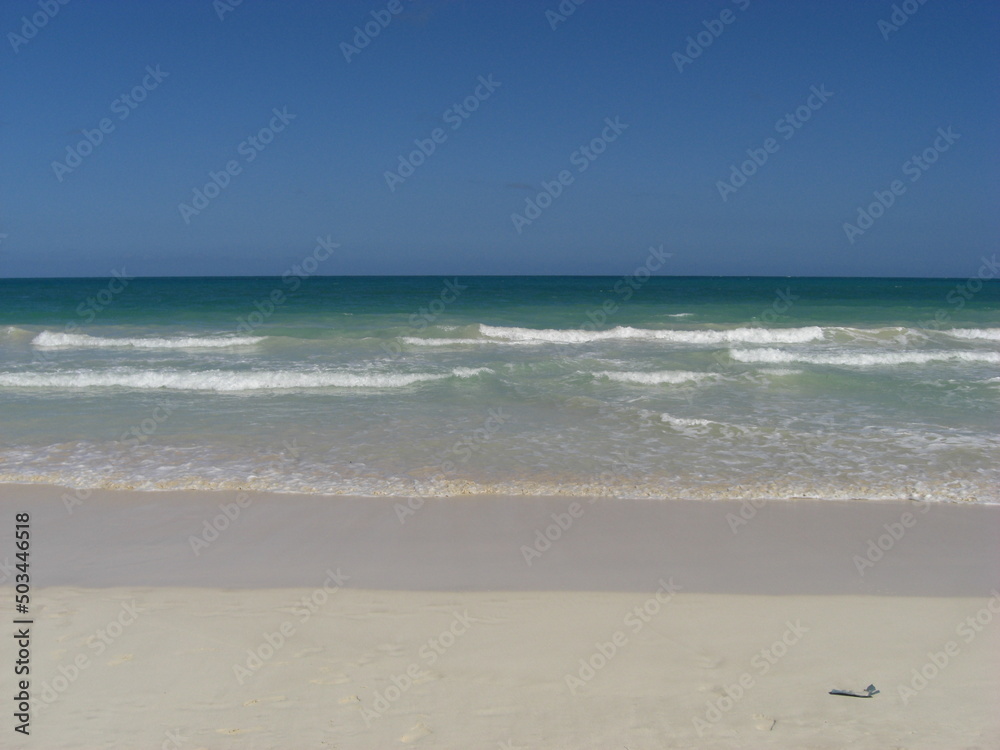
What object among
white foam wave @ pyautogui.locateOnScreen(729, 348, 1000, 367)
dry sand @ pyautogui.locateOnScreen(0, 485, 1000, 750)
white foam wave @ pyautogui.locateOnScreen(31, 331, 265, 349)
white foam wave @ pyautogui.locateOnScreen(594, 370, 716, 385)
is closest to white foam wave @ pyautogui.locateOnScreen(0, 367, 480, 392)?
white foam wave @ pyautogui.locateOnScreen(594, 370, 716, 385)

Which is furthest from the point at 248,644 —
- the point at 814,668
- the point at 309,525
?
the point at 814,668

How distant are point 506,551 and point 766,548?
7.31 feet

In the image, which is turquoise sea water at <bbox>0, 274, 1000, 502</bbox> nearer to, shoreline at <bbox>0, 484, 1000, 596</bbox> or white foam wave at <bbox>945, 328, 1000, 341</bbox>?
white foam wave at <bbox>945, 328, 1000, 341</bbox>

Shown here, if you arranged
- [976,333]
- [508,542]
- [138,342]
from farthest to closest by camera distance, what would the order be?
[976,333], [138,342], [508,542]

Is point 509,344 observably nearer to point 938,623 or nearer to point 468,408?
point 468,408

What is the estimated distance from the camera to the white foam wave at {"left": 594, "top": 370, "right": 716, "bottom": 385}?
14.1 meters

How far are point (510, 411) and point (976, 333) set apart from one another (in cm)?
1968

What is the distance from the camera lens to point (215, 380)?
1390 centimetres

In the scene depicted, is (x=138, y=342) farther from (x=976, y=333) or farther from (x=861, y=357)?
(x=976, y=333)

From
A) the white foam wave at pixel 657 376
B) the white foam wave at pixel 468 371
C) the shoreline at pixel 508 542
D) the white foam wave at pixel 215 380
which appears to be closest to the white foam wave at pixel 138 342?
the white foam wave at pixel 215 380

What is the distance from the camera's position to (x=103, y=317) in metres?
29.3

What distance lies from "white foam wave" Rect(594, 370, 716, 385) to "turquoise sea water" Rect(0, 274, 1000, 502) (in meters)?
0.06

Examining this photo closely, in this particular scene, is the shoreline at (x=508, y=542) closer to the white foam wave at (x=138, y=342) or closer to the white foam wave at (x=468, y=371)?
the white foam wave at (x=468, y=371)

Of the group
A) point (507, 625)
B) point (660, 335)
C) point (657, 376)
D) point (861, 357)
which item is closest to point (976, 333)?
point (861, 357)
